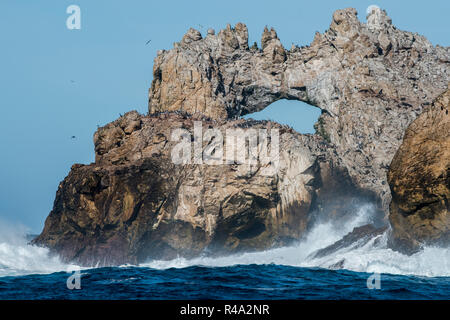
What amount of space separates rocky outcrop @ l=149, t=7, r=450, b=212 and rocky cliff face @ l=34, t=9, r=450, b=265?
0.14 metres

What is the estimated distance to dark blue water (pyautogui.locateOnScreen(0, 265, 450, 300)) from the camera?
26016 millimetres

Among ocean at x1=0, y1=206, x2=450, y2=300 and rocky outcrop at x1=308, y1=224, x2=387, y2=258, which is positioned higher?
rocky outcrop at x1=308, y1=224, x2=387, y2=258

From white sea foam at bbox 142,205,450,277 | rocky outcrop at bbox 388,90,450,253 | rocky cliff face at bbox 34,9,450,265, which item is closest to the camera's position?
white sea foam at bbox 142,205,450,277

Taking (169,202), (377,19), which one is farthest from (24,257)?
(377,19)

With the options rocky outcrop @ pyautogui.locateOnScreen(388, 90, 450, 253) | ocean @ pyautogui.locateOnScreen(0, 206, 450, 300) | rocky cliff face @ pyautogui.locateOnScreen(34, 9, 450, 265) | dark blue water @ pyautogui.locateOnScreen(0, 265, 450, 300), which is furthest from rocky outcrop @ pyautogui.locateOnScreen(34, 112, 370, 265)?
rocky outcrop @ pyautogui.locateOnScreen(388, 90, 450, 253)

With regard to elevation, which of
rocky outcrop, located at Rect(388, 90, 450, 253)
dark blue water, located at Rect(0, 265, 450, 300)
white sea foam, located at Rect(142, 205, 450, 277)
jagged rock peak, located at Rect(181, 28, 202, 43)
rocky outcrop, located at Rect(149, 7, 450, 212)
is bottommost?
dark blue water, located at Rect(0, 265, 450, 300)

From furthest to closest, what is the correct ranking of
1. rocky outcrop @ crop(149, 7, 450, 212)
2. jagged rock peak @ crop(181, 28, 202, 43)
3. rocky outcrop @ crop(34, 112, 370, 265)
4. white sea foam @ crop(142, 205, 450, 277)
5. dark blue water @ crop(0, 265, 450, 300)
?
jagged rock peak @ crop(181, 28, 202, 43) → rocky outcrop @ crop(149, 7, 450, 212) → rocky outcrop @ crop(34, 112, 370, 265) → white sea foam @ crop(142, 205, 450, 277) → dark blue water @ crop(0, 265, 450, 300)

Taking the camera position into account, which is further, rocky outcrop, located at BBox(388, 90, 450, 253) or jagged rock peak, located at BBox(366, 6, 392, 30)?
jagged rock peak, located at BBox(366, 6, 392, 30)

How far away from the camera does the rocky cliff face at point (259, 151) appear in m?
57.4

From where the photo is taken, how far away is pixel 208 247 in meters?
57.9

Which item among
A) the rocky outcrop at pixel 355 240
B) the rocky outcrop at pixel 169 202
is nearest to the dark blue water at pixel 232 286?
the rocky outcrop at pixel 355 240

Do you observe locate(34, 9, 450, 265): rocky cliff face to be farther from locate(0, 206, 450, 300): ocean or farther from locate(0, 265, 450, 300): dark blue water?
locate(0, 265, 450, 300): dark blue water

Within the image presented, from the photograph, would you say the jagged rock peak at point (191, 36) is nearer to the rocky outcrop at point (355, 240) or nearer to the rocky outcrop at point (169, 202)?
the rocky outcrop at point (169, 202)
